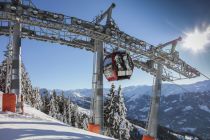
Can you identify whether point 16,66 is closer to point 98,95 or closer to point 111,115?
point 98,95

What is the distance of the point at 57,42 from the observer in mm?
32344

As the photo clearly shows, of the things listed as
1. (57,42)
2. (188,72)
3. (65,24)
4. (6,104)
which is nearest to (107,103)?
(188,72)

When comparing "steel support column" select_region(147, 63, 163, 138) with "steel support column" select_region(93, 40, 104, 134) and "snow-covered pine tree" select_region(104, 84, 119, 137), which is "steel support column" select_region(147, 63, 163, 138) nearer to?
"steel support column" select_region(93, 40, 104, 134)

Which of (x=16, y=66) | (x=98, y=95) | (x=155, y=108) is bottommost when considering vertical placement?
(x=155, y=108)

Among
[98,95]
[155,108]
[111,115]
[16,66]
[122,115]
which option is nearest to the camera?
[16,66]

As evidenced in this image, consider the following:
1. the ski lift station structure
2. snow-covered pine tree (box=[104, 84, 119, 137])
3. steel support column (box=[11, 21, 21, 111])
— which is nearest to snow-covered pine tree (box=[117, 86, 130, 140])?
snow-covered pine tree (box=[104, 84, 119, 137])

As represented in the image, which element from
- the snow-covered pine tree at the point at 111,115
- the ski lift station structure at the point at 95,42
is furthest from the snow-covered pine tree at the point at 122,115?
the ski lift station structure at the point at 95,42

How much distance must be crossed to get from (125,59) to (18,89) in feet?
26.5

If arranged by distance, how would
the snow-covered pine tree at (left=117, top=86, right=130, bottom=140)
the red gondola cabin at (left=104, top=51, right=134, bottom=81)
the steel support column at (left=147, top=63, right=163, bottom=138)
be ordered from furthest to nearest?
the snow-covered pine tree at (left=117, top=86, right=130, bottom=140)
the steel support column at (left=147, top=63, right=163, bottom=138)
the red gondola cabin at (left=104, top=51, right=134, bottom=81)

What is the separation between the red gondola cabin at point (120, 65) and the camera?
2603 cm

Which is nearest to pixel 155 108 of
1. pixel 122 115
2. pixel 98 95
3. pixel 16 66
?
pixel 98 95

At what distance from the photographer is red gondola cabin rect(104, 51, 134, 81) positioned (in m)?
26.0

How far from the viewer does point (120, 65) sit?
26.1 meters

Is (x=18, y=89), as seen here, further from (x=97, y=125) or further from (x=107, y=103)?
(x=107, y=103)
